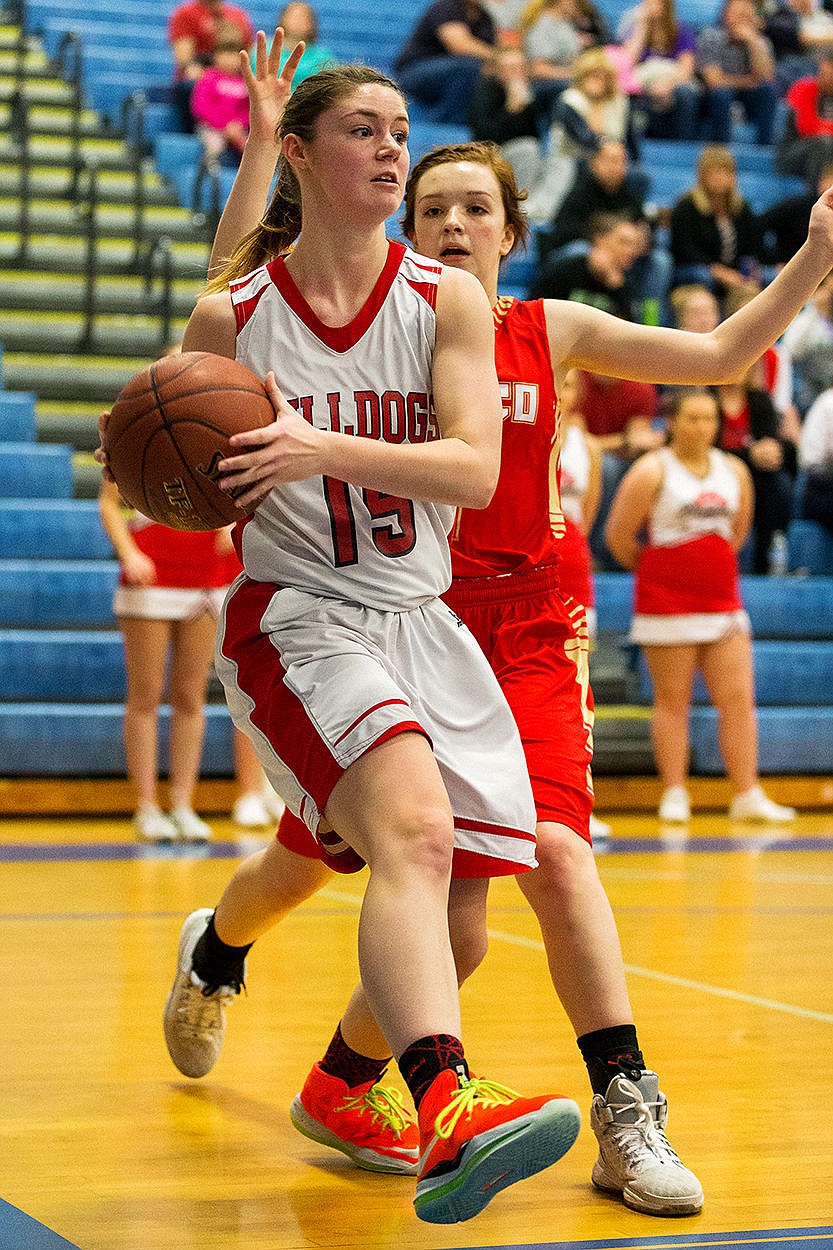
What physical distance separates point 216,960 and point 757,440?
21.0ft

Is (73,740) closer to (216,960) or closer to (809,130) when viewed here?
(216,960)

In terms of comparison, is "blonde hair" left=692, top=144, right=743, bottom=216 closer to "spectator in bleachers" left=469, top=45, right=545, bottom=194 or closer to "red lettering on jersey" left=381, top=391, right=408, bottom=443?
"spectator in bleachers" left=469, top=45, right=545, bottom=194

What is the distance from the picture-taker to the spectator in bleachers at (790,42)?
13.9 meters

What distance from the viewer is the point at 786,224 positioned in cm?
1187

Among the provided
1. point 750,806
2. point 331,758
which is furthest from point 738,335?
point 750,806

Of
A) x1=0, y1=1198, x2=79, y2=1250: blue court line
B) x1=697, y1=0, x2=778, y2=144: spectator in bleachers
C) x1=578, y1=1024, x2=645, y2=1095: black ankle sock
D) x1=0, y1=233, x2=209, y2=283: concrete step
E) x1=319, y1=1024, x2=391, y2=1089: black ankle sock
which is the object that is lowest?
x1=319, y1=1024, x2=391, y2=1089: black ankle sock

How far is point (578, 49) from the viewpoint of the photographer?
12.5 metres

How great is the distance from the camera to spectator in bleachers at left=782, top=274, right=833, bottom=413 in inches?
432

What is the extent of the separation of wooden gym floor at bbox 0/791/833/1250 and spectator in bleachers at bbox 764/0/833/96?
27.8 ft

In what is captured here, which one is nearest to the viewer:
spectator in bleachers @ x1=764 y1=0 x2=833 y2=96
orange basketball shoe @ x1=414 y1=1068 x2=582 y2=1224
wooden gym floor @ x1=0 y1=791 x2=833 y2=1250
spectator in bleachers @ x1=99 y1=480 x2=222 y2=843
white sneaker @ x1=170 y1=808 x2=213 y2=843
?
orange basketball shoe @ x1=414 y1=1068 x2=582 y2=1224

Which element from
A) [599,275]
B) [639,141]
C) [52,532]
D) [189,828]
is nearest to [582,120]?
[639,141]

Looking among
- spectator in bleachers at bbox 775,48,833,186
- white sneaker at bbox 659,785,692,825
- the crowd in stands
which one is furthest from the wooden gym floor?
spectator in bleachers at bbox 775,48,833,186

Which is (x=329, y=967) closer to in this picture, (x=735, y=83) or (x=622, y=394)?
(x=622, y=394)

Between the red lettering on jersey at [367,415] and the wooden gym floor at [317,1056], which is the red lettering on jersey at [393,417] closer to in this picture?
the red lettering on jersey at [367,415]
